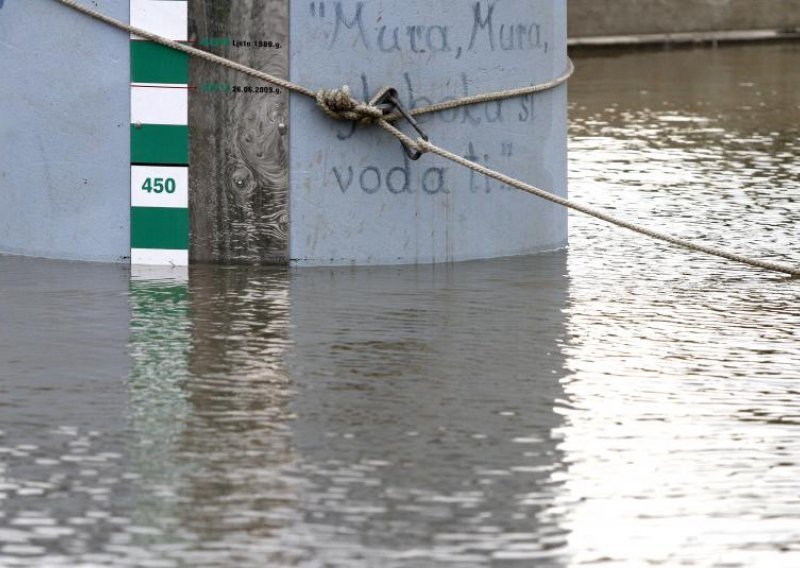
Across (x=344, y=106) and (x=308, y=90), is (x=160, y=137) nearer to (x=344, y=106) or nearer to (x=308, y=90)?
(x=308, y=90)

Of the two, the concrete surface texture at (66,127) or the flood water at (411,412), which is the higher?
the concrete surface texture at (66,127)

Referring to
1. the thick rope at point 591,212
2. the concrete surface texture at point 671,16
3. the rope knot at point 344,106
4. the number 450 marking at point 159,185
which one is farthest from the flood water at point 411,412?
the concrete surface texture at point 671,16

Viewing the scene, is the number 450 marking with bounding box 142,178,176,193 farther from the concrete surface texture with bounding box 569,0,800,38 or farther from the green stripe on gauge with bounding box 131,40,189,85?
the concrete surface texture with bounding box 569,0,800,38

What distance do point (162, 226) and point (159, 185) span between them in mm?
168

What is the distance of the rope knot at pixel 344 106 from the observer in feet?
26.6

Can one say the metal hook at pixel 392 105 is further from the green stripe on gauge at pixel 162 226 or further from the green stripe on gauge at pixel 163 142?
the green stripe on gauge at pixel 162 226

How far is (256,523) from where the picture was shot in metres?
4.85

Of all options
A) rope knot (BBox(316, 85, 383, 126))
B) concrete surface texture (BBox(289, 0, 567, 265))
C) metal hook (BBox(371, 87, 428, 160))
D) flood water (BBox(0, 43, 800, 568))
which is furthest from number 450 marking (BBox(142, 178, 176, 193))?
metal hook (BBox(371, 87, 428, 160))

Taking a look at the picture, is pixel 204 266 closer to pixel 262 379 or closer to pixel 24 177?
pixel 24 177

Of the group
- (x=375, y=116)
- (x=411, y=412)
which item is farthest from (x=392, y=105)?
(x=411, y=412)

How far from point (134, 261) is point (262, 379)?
7.47 feet

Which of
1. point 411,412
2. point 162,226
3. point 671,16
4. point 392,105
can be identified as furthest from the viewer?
point 671,16

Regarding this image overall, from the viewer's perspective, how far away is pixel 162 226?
8.38 metres

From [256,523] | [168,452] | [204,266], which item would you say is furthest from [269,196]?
[256,523]
